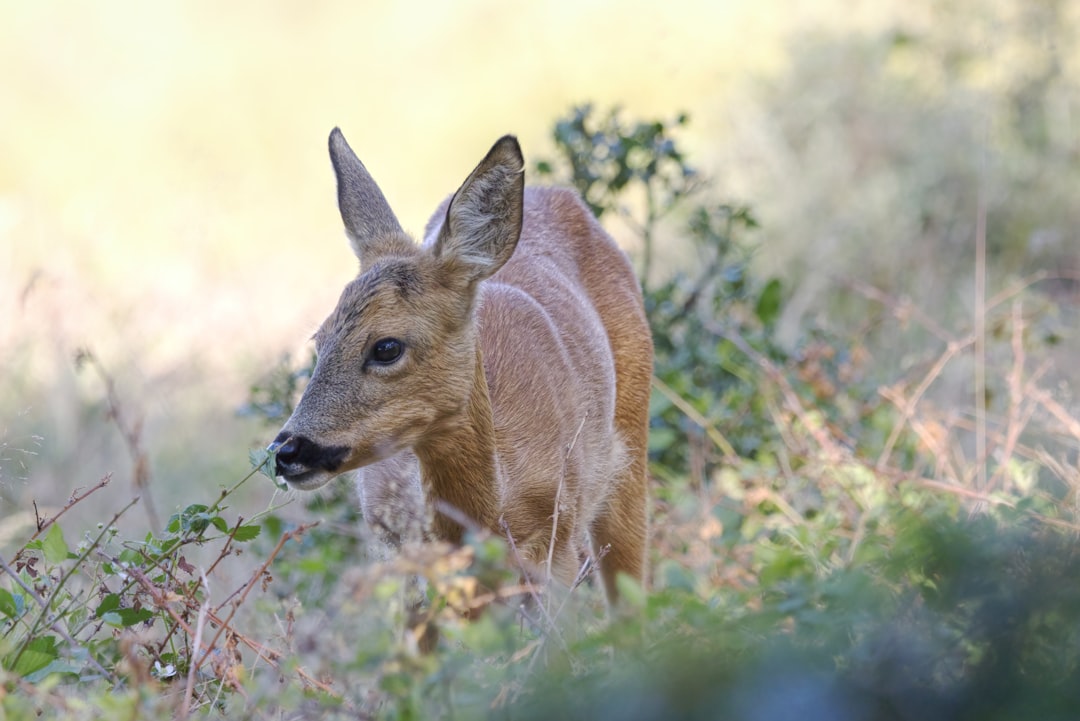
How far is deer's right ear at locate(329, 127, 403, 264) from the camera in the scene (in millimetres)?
5207

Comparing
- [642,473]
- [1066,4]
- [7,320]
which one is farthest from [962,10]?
[7,320]

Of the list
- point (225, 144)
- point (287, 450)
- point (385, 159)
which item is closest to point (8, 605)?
point (287, 450)

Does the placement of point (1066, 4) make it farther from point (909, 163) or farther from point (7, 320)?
point (7, 320)

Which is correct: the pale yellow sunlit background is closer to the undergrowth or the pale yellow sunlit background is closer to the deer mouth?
the undergrowth

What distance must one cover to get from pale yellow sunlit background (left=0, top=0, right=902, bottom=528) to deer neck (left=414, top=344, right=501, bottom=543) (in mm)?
3018

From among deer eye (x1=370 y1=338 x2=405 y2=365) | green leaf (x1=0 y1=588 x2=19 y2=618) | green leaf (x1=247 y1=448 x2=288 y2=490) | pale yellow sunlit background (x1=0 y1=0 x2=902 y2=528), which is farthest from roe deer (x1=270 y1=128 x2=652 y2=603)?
pale yellow sunlit background (x1=0 y1=0 x2=902 y2=528)

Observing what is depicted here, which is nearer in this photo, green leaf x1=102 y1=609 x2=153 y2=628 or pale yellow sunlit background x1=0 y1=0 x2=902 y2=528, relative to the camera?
green leaf x1=102 y1=609 x2=153 y2=628

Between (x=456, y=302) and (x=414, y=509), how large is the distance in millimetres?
829

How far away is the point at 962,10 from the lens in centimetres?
1191

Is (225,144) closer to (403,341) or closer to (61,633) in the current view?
(403,341)

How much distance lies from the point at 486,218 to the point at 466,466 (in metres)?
0.87

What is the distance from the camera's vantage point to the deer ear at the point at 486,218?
15.5 ft

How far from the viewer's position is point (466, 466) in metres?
4.88

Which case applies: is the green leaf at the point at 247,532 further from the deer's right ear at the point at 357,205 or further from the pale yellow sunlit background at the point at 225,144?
the pale yellow sunlit background at the point at 225,144
